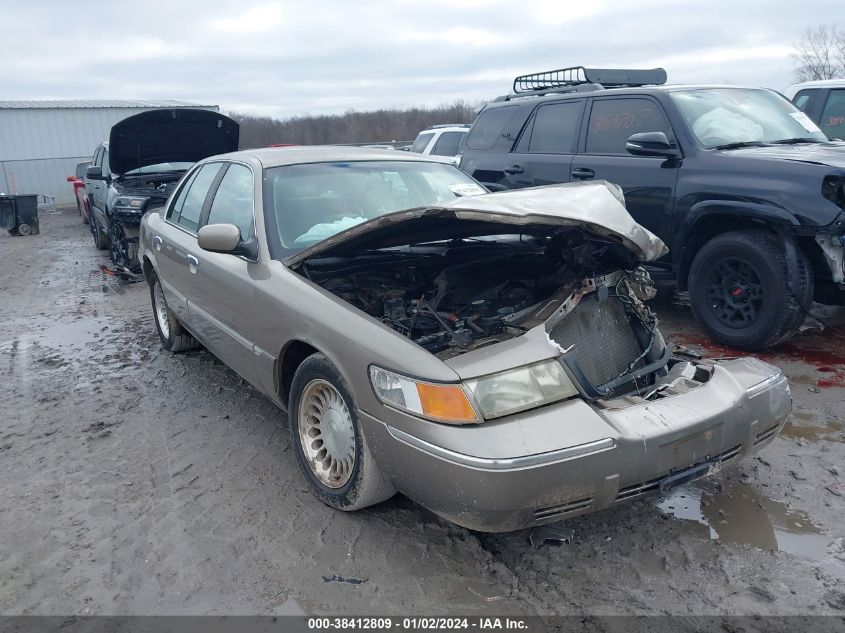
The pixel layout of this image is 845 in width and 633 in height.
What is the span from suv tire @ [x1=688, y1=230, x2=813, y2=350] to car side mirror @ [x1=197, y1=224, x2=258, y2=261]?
11.3ft

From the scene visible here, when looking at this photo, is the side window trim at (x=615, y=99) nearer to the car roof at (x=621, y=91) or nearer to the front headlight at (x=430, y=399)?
the car roof at (x=621, y=91)

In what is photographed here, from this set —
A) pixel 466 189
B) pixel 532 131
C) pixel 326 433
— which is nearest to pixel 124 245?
pixel 532 131

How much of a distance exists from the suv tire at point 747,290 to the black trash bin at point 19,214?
15.1m

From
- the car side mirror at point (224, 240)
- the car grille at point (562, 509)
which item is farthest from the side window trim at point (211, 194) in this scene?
the car grille at point (562, 509)

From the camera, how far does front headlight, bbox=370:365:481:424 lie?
8.14ft

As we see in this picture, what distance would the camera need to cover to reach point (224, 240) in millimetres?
3516

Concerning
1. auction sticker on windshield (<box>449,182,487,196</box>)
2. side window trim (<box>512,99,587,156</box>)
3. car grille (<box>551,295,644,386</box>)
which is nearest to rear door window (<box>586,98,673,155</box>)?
side window trim (<box>512,99,587,156</box>)

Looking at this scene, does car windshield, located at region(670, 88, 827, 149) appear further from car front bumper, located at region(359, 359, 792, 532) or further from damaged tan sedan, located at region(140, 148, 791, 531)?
car front bumper, located at region(359, 359, 792, 532)

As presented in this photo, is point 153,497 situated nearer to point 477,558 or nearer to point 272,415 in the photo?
point 272,415

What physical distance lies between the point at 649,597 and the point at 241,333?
2.46 meters

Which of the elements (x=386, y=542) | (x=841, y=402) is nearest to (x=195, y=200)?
(x=386, y=542)

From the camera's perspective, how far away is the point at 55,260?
11516mm

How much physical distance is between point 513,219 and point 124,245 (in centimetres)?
769

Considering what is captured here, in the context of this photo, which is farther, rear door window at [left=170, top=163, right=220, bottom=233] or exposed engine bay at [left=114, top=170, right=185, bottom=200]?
exposed engine bay at [left=114, top=170, right=185, bottom=200]
